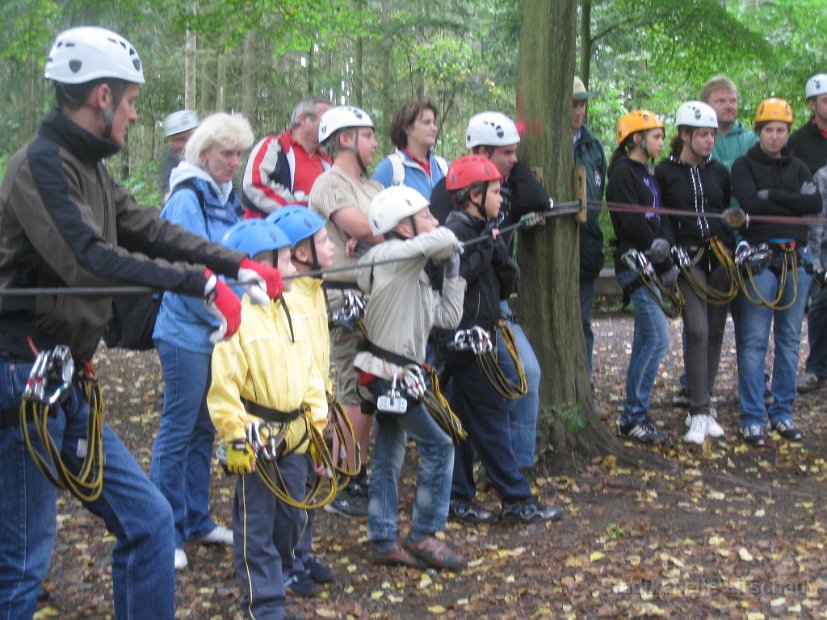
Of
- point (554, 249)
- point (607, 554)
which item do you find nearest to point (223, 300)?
point (607, 554)

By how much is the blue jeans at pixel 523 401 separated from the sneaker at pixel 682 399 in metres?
2.36

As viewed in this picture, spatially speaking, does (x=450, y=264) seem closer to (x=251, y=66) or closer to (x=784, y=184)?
(x=784, y=184)

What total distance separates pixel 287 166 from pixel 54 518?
3471mm

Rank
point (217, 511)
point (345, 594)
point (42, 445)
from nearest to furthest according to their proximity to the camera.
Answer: point (42, 445)
point (345, 594)
point (217, 511)

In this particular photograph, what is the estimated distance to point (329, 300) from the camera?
5730 millimetres

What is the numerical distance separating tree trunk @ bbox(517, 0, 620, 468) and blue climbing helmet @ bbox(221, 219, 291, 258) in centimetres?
276

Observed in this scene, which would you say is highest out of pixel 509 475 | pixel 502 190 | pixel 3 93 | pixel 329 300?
pixel 3 93

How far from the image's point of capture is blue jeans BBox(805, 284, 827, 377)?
898 cm

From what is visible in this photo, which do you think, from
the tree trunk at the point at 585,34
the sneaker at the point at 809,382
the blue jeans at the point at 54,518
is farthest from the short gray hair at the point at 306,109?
the sneaker at the point at 809,382

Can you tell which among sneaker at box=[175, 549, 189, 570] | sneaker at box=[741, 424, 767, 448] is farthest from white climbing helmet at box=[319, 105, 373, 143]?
sneaker at box=[741, 424, 767, 448]

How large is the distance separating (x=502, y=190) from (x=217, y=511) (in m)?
2.69

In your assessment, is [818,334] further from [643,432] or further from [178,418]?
[178,418]

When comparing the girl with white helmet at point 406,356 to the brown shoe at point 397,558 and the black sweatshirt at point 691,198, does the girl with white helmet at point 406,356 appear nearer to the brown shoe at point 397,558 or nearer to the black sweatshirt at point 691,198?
the brown shoe at point 397,558

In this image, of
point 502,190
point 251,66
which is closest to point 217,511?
point 502,190
